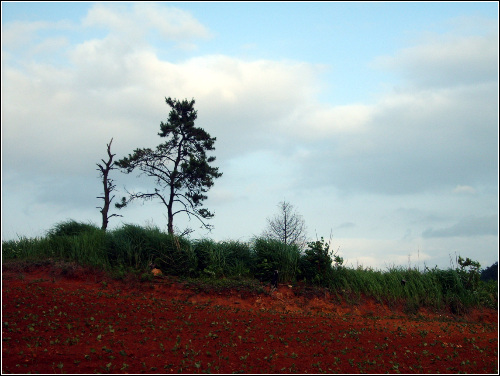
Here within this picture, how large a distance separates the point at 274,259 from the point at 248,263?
2.68ft

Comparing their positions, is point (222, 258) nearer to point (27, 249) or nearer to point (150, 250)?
point (150, 250)

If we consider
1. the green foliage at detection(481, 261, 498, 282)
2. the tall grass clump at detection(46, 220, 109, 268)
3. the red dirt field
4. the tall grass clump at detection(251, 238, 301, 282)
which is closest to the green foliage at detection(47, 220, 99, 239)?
the tall grass clump at detection(46, 220, 109, 268)

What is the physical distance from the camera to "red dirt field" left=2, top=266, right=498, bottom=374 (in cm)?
760

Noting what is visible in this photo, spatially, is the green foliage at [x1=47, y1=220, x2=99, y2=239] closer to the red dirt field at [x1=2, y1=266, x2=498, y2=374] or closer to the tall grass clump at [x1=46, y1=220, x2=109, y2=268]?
the tall grass clump at [x1=46, y1=220, x2=109, y2=268]

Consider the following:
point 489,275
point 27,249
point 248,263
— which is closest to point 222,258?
point 248,263

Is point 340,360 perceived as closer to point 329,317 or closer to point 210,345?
point 210,345

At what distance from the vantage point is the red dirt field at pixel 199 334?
7602mm

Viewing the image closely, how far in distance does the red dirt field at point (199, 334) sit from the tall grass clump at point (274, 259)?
126 centimetres

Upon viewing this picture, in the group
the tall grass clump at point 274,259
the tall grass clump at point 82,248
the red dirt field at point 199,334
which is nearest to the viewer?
the red dirt field at point 199,334

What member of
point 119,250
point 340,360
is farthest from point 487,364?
point 119,250

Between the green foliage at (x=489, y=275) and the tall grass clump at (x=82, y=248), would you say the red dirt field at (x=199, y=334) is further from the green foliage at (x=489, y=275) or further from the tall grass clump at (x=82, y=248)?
the green foliage at (x=489, y=275)

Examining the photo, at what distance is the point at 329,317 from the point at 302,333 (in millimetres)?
2016

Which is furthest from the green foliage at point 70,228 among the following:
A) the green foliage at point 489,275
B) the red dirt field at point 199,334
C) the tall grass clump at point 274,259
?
the green foliage at point 489,275

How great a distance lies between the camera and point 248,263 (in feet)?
47.9
